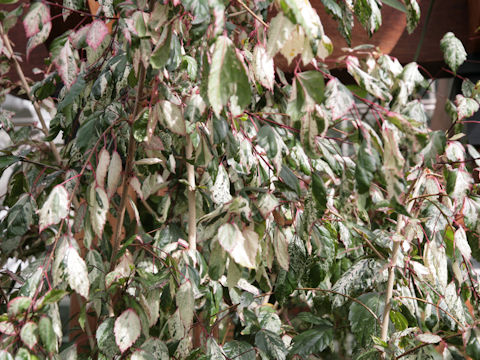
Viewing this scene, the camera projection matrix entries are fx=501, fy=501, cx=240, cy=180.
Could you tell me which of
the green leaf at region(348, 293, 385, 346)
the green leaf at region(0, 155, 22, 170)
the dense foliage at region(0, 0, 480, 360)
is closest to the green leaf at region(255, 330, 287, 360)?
the dense foliage at region(0, 0, 480, 360)

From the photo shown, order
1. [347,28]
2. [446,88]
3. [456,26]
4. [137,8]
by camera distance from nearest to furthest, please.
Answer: [137,8], [347,28], [456,26], [446,88]

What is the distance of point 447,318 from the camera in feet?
3.85

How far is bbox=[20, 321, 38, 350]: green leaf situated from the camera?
69 centimetres

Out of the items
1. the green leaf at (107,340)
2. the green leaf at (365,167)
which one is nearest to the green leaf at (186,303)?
the green leaf at (107,340)

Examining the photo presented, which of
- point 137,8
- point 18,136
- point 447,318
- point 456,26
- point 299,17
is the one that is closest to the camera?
point 299,17

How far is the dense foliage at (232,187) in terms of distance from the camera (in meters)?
0.71

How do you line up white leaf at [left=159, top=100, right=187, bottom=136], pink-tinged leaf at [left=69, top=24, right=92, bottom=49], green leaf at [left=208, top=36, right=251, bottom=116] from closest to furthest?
green leaf at [left=208, top=36, right=251, bottom=116]
white leaf at [left=159, top=100, right=187, bottom=136]
pink-tinged leaf at [left=69, top=24, right=92, bottom=49]

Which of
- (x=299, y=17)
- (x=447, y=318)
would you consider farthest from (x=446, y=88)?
(x=299, y=17)

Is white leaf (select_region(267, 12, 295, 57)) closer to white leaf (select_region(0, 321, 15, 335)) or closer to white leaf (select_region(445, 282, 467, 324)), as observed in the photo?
white leaf (select_region(0, 321, 15, 335))

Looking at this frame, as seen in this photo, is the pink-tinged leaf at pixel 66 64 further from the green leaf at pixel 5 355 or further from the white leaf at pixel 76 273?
the green leaf at pixel 5 355

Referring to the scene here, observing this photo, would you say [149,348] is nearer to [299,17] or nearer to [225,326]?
[225,326]

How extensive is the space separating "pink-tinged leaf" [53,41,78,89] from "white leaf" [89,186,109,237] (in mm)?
210

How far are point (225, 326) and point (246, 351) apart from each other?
28 cm

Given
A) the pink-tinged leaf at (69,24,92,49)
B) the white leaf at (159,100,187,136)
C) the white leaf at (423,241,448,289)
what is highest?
the pink-tinged leaf at (69,24,92,49)
